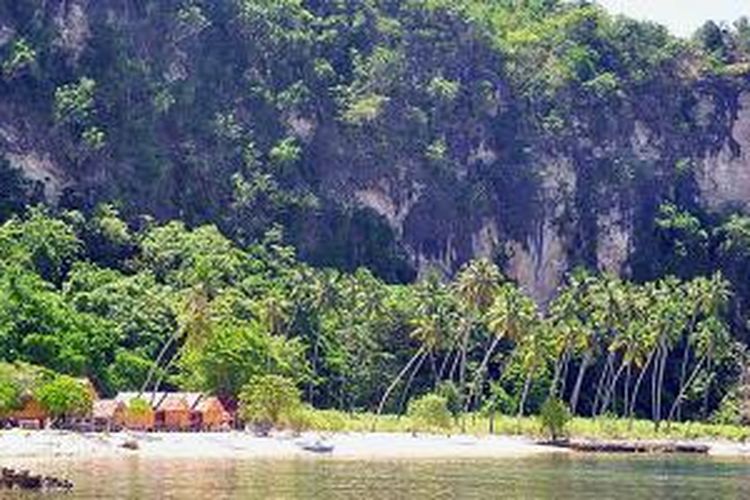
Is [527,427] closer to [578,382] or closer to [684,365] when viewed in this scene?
[578,382]

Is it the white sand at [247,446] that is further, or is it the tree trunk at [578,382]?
the tree trunk at [578,382]

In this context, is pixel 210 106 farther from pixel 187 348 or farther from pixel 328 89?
pixel 187 348

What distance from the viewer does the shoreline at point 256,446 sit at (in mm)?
94562

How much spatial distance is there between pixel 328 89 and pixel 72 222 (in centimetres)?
3754

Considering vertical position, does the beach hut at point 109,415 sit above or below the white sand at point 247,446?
above

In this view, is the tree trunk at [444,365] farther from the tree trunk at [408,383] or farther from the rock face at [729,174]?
the rock face at [729,174]

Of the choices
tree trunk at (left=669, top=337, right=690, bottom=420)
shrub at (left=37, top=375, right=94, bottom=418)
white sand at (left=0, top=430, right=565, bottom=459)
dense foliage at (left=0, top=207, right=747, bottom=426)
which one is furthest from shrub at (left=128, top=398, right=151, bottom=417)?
tree trunk at (left=669, top=337, right=690, bottom=420)

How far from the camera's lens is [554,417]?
128 m

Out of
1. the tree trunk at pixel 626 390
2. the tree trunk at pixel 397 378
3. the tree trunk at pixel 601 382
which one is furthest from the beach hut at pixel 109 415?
the tree trunk at pixel 626 390

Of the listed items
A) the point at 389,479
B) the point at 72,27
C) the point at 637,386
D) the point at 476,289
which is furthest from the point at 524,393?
the point at 72,27

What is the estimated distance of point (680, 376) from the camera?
164 meters

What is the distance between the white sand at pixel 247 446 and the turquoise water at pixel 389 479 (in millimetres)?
5355

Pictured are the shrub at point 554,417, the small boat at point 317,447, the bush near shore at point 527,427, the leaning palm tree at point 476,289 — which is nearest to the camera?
the small boat at point 317,447

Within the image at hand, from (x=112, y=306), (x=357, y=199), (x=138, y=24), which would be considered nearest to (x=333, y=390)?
(x=112, y=306)
